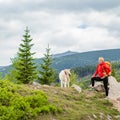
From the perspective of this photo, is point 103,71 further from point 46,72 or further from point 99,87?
point 46,72

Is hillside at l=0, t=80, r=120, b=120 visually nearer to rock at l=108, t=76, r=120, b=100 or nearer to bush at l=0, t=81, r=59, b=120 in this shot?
bush at l=0, t=81, r=59, b=120

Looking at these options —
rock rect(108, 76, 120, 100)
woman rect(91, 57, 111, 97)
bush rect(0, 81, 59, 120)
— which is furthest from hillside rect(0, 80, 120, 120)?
woman rect(91, 57, 111, 97)

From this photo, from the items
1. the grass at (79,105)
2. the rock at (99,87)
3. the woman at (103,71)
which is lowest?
the grass at (79,105)

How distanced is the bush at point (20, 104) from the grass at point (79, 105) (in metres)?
0.40

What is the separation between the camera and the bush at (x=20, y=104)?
1411 cm

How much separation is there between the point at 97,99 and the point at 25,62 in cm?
3273

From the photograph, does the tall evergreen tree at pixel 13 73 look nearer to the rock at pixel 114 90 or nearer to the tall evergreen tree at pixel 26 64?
the tall evergreen tree at pixel 26 64

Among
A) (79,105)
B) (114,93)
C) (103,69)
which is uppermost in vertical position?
(103,69)

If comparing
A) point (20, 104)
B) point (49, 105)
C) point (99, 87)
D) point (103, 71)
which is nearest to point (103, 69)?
point (103, 71)

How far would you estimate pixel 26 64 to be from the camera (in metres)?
52.9

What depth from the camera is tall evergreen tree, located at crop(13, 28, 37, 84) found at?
4970 cm

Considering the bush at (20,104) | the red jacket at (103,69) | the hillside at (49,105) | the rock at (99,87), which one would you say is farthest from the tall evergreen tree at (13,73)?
the bush at (20,104)

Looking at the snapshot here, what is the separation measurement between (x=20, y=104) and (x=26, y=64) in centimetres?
3840

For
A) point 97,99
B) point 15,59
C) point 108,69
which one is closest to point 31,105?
point 97,99
